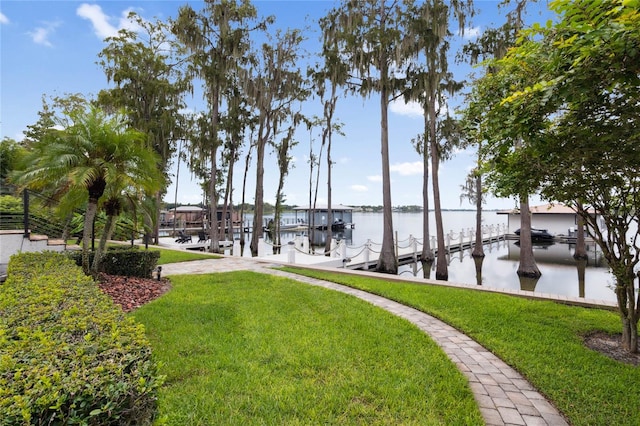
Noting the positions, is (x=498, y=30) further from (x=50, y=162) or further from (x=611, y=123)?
(x=50, y=162)

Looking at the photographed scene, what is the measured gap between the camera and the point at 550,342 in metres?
4.27

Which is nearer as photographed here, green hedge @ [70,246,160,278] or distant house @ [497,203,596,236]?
green hedge @ [70,246,160,278]

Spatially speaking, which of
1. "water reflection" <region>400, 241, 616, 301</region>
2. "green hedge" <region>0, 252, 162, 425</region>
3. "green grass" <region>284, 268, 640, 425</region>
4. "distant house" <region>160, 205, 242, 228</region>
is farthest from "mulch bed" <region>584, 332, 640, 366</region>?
"distant house" <region>160, 205, 242, 228</region>

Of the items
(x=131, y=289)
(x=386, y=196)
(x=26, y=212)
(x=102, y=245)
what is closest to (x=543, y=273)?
(x=386, y=196)

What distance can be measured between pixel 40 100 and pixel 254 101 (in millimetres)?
15075

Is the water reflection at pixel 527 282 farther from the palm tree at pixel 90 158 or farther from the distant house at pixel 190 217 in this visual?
the distant house at pixel 190 217

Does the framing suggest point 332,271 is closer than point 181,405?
No

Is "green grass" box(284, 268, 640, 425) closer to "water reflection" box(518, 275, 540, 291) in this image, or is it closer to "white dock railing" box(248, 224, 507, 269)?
"white dock railing" box(248, 224, 507, 269)

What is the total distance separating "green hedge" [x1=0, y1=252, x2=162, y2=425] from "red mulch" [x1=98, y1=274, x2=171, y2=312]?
3.42 m

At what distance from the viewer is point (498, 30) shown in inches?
550

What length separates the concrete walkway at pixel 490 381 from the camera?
2.71m

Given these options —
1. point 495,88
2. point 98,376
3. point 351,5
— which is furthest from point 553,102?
point 351,5

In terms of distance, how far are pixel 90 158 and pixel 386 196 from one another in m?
10.9

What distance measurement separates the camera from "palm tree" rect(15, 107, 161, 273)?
5.90 metres
